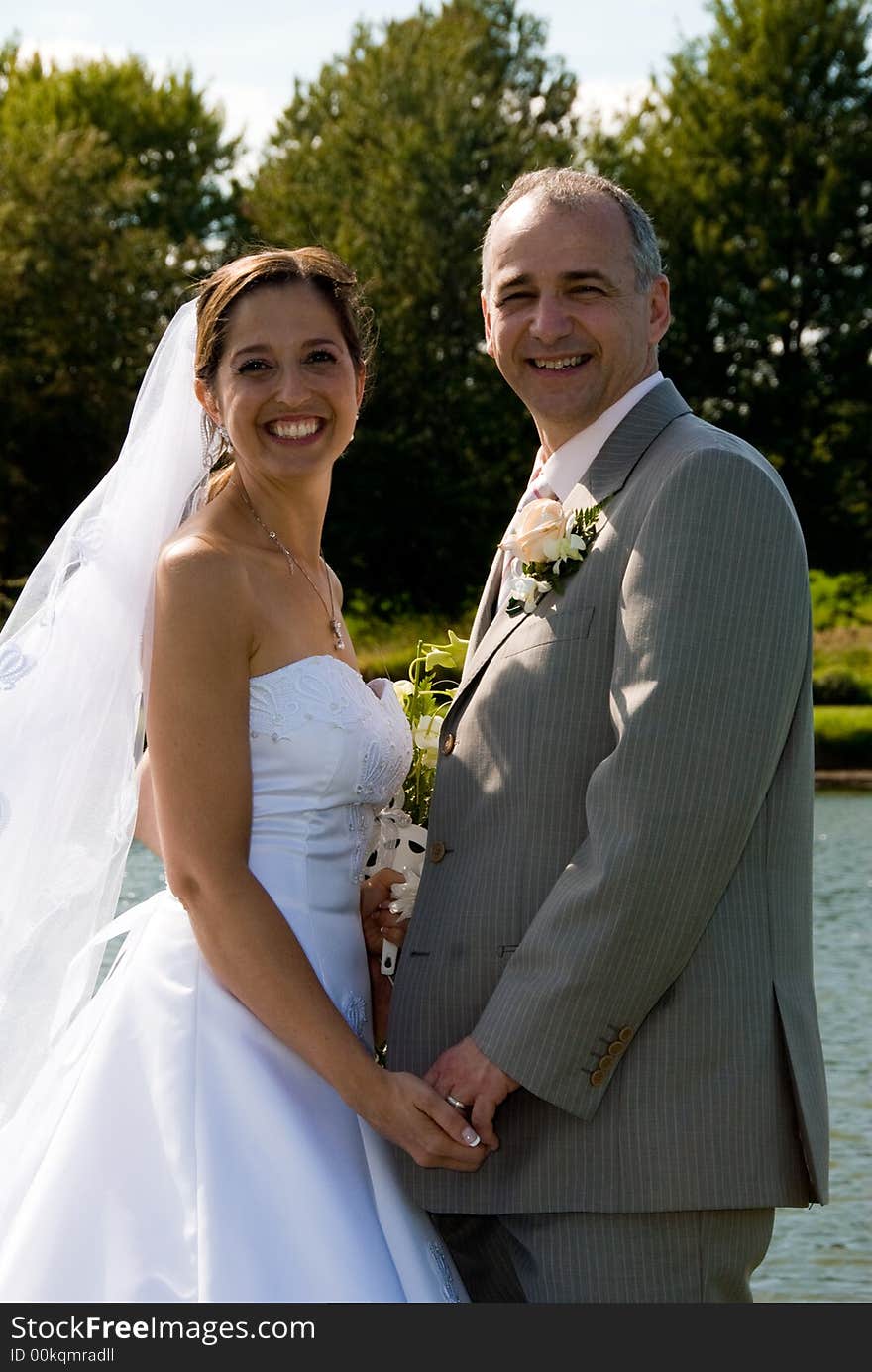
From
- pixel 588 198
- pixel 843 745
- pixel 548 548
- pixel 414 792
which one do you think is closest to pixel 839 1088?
pixel 414 792

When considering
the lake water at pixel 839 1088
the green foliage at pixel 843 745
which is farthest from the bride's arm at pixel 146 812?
the green foliage at pixel 843 745

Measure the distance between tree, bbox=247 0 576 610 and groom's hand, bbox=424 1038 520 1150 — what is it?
2973cm

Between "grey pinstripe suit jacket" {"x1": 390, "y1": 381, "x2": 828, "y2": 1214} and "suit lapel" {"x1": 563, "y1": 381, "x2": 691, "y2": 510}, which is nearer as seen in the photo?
"grey pinstripe suit jacket" {"x1": 390, "y1": 381, "x2": 828, "y2": 1214}

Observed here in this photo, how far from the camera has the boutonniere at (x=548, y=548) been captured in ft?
10.7

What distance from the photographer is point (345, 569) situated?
1331 inches

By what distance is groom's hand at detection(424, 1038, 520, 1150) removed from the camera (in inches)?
120

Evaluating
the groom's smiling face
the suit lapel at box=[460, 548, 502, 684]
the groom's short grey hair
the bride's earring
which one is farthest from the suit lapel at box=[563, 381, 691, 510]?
the bride's earring

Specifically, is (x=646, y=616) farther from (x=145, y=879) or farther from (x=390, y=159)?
(x=390, y=159)

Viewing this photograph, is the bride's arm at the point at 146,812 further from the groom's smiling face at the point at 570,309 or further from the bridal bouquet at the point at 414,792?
the groom's smiling face at the point at 570,309

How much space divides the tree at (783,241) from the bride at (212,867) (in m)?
29.1

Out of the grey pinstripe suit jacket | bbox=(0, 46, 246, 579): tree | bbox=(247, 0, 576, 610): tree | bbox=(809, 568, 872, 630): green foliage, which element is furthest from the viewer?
bbox=(247, 0, 576, 610): tree

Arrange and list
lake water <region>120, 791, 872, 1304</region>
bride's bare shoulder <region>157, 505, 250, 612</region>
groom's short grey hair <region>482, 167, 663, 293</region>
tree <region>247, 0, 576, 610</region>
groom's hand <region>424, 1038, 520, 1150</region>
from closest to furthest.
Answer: groom's hand <region>424, 1038, 520, 1150</region>
bride's bare shoulder <region>157, 505, 250, 612</region>
groom's short grey hair <region>482, 167, 663, 293</region>
lake water <region>120, 791, 872, 1304</region>
tree <region>247, 0, 576, 610</region>

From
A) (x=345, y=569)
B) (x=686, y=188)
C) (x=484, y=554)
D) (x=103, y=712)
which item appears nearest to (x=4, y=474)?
(x=345, y=569)

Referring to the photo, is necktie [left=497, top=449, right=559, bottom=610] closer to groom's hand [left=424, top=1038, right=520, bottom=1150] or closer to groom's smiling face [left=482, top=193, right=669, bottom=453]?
groom's smiling face [left=482, top=193, right=669, bottom=453]
